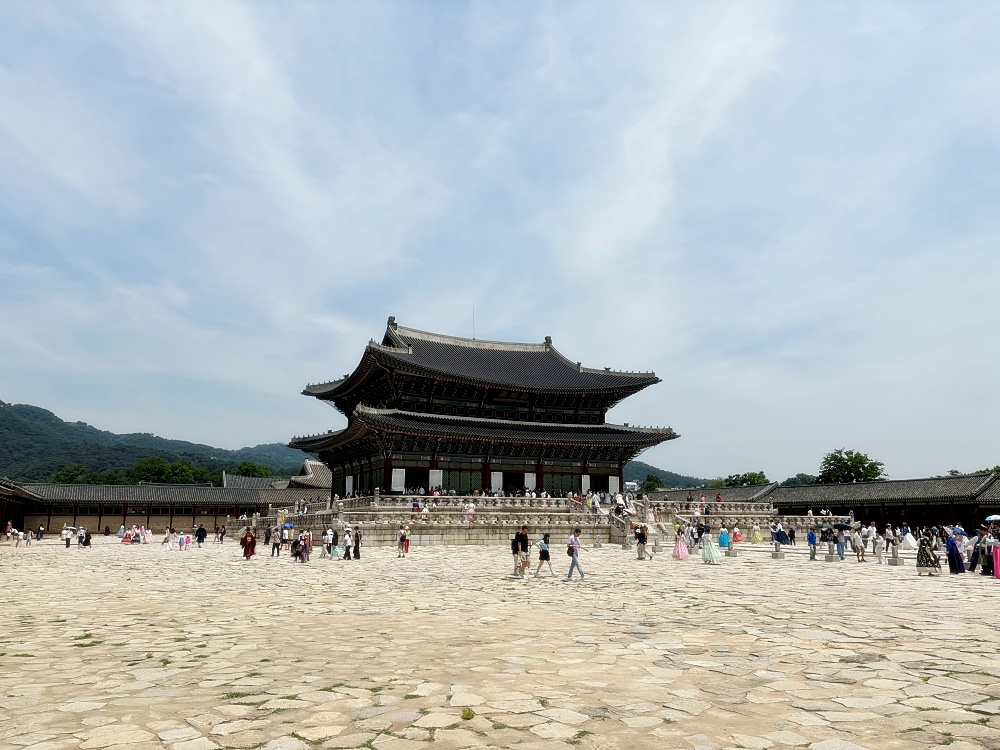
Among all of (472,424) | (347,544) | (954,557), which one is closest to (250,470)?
(472,424)

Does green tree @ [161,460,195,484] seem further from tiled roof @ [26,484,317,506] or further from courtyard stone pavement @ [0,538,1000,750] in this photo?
courtyard stone pavement @ [0,538,1000,750]

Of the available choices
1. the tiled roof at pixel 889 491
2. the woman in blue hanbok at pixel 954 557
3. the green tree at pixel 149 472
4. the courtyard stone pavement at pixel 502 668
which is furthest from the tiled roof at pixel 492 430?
the green tree at pixel 149 472

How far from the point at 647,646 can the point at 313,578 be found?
14.7 metres

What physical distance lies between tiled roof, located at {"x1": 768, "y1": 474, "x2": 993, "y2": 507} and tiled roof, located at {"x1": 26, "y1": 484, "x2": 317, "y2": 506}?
51.4 meters

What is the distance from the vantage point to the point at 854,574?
79.8 feet

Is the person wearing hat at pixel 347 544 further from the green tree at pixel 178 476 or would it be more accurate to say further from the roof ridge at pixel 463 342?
the green tree at pixel 178 476

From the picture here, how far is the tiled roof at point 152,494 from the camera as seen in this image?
64.8 meters

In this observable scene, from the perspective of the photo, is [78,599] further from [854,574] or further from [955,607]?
[854,574]

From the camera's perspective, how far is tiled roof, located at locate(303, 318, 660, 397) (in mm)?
56781

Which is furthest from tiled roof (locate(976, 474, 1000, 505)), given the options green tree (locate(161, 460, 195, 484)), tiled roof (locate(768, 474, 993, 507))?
green tree (locate(161, 460, 195, 484))

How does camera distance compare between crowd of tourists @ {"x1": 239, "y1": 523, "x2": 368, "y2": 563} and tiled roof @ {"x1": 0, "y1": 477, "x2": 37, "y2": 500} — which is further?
tiled roof @ {"x1": 0, "y1": 477, "x2": 37, "y2": 500}

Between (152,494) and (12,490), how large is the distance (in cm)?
1643

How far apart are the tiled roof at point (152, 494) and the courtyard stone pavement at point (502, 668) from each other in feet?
170

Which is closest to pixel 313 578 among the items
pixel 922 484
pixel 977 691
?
pixel 977 691
